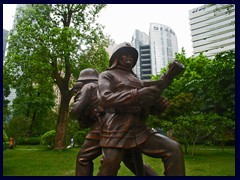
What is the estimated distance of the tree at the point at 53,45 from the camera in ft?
44.8

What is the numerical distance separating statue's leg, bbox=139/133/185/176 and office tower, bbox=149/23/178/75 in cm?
4267

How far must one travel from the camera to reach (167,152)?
303cm

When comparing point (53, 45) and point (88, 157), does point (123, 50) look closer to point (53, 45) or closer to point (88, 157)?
point (88, 157)

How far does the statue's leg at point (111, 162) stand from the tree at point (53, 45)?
10.9 metres

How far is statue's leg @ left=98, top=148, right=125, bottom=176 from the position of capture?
294 centimetres

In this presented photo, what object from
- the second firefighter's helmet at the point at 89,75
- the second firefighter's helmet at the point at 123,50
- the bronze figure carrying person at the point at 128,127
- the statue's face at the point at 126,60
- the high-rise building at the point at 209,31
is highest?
the high-rise building at the point at 209,31

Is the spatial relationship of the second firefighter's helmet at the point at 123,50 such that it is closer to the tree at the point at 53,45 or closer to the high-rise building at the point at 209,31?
the tree at the point at 53,45

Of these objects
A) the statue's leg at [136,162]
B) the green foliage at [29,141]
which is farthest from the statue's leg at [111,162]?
the green foliage at [29,141]

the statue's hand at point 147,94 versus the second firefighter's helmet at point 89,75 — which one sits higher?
the second firefighter's helmet at point 89,75

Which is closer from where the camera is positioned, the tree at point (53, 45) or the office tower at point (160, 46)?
the tree at point (53, 45)

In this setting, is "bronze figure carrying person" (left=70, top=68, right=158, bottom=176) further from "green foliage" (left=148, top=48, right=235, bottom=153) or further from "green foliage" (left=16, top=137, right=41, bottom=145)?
"green foliage" (left=16, top=137, right=41, bottom=145)

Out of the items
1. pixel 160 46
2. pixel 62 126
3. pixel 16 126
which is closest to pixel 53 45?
pixel 62 126

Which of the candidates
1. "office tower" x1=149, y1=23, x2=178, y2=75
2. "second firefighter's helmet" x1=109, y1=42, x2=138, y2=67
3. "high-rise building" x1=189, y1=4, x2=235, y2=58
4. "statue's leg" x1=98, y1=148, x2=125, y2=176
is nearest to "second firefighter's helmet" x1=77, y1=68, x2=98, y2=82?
"second firefighter's helmet" x1=109, y1=42, x2=138, y2=67
